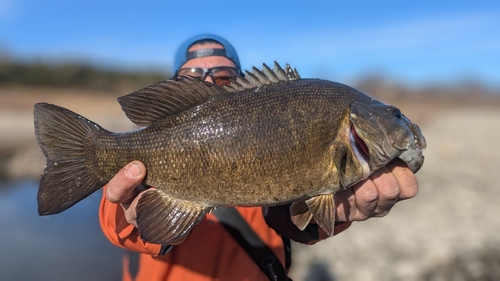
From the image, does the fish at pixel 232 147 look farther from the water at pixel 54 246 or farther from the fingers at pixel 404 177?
the water at pixel 54 246

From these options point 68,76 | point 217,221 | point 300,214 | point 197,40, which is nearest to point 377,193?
point 300,214

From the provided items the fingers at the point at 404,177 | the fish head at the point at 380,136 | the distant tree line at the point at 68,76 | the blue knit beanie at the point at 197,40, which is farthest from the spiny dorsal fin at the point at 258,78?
the distant tree line at the point at 68,76

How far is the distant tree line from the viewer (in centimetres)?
3603

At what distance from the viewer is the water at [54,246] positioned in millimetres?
7793

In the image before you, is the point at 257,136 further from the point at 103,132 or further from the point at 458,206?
the point at 458,206

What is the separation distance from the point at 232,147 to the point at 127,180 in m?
0.62

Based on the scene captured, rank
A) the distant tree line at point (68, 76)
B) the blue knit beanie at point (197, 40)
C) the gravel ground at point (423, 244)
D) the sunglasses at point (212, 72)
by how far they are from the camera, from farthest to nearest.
→ the distant tree line at point (68, 76), the gravel ground at point (423, 244), the blue knit beanie at point (197, 40), the sunglasses at point (212, 72)

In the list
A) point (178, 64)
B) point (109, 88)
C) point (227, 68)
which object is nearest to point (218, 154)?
point (227, 68)

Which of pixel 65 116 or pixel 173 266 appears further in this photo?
A: pixel 173 266

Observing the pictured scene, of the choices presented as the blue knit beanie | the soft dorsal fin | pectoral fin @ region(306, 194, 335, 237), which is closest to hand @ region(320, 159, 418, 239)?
pectoral fin @ region(306, 194, 335, 237)

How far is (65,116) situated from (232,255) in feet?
4.92

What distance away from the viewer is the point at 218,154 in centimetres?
225

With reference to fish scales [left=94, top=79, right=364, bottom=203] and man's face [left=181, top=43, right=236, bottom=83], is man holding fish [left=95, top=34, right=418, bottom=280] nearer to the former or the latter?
man's face [left=181, top=43, right=236, bottom=83]

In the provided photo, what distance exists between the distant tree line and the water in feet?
89.1
